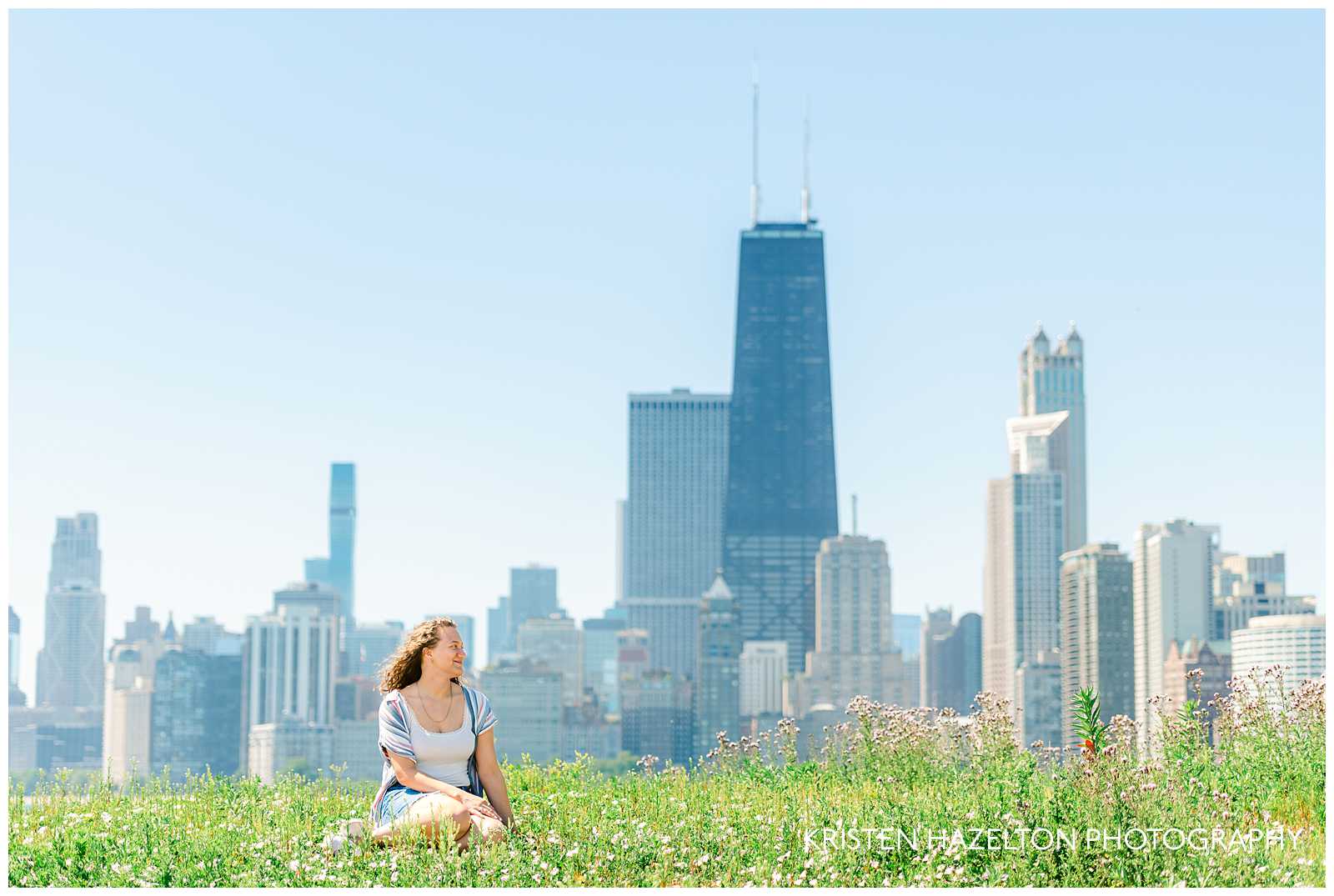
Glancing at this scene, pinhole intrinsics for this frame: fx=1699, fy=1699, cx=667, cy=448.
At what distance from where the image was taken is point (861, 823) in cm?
853

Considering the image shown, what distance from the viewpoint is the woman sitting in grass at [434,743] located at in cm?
819

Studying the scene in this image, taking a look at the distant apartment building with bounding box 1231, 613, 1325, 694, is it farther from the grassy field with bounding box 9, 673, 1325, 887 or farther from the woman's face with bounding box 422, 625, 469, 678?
the woman's face with bounding box 422, 625, 469, 678

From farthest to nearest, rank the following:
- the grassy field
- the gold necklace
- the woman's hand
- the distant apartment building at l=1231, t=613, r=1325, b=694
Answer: the distant apartment building at l=1231, t=613, r=1325, b=694 → the gold necklace → the woman's hand → the grassy field

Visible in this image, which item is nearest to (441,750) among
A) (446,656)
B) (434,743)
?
(434,743)

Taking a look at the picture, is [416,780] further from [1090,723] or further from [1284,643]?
[1284,643]

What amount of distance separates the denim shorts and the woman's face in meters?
0.59

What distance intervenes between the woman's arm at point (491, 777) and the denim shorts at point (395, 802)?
0.35 meters

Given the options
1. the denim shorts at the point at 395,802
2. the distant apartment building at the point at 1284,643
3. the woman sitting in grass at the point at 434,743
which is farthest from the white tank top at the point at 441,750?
the distant apartment building at the point at 1284,643

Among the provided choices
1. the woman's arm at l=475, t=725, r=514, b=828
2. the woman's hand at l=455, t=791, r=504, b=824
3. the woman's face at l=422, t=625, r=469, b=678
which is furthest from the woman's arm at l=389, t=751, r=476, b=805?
the woman's face at l=422, t=625, r=469, b=678

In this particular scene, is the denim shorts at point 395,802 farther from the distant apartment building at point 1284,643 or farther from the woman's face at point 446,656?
the distant apartment building at point 1284,643

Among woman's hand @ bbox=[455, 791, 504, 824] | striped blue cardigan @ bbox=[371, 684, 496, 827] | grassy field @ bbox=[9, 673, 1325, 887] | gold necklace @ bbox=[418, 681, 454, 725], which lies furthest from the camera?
gold necklace @ bbox=[418, 681, 454, 725]

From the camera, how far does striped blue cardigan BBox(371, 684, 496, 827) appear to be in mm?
8344

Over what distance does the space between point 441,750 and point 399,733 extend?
0.73 ft

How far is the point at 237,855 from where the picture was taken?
8312 mm
